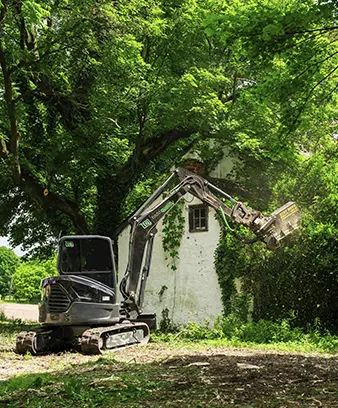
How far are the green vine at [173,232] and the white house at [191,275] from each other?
14cm

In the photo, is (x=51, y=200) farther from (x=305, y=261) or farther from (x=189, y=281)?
(x=305, y=261)

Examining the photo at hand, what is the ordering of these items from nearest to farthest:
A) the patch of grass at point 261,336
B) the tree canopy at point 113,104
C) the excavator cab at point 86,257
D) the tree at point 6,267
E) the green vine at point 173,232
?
the excavator cab at point 86,257, the patch of grass at point 261,336, the tree canopy at point 113,104, the green vine at point 173,232, the tree at point 6,267

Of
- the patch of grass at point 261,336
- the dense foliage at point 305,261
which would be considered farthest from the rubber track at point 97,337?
the dense foliage at point 305,261

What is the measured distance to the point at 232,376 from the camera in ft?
25.4

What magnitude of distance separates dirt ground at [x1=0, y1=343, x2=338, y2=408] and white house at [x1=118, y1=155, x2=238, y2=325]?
636 centimetres

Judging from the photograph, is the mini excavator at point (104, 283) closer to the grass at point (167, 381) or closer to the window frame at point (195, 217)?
the grass at point (167, 381)

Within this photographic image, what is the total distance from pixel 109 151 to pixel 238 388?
12949 mm

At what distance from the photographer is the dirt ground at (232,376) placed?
6.03 meters

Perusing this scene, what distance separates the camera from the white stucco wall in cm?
1867

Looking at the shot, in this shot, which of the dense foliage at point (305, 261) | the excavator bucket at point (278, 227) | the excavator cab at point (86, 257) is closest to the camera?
the excavator bucket at point (278, 227)

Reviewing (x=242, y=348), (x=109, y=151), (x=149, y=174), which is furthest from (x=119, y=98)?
(x=242, y=348)

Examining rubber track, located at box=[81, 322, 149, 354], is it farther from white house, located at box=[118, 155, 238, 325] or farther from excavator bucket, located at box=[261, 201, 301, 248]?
white house, located at box=[118, 155, 238, 325]

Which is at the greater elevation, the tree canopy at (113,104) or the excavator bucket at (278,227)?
the tree canopy at (113,104)

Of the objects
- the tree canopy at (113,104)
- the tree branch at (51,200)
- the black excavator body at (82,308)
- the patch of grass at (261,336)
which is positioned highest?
the tree canopy at (113,104)
